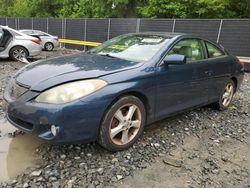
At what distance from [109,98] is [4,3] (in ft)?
143

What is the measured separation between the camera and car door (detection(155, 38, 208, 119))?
390cm

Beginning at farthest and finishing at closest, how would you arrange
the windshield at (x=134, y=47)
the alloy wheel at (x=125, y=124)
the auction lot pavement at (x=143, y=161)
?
the windshield at (x=134, y=47) < the alloy wheel at (x=125, y=124) < the auction lot pavement at (x=143, y=161)

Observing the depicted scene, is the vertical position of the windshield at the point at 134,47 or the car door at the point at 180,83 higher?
the windshield at the point at 134,47

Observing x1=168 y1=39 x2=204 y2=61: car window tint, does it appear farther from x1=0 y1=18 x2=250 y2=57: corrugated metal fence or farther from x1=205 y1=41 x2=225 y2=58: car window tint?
x1=0 y1=18 x2=250 y2=57: corrugated metal fence

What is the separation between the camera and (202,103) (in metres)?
4.85

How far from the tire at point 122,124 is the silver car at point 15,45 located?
320 inches

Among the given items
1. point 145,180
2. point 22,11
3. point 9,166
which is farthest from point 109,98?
point 22,11

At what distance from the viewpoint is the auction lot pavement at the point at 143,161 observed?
3037mm

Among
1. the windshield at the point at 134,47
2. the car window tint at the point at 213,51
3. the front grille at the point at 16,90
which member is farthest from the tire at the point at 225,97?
the front grille at the point at 16,90

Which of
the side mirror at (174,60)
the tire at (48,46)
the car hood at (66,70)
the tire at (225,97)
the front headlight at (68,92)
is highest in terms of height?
the side mirror at (174,60)

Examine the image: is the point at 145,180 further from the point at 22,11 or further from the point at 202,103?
the point at 22,11

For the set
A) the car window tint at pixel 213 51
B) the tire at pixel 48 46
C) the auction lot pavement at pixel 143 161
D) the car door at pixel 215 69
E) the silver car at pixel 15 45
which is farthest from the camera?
the tire at pixel 48 46

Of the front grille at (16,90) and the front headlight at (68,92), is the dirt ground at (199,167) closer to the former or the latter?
the front headlight at (68,92)

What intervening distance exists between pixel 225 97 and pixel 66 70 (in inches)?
132
